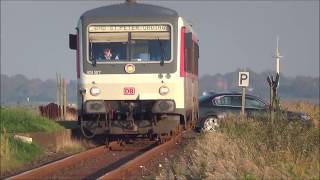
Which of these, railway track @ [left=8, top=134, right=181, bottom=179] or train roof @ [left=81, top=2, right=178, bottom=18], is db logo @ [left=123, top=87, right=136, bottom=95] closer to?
railway track @ [left=8, top=134, right=181, bottom=179]

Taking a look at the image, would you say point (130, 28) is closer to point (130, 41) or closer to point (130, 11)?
point (130, 41)

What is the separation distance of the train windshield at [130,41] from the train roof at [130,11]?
336 mm

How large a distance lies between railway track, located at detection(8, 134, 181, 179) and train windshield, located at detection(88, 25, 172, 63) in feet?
7.70

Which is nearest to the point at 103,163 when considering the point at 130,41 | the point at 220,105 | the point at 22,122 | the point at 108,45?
the point at 108,45

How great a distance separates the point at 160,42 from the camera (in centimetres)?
2031

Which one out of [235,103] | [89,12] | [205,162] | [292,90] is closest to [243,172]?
[205,162]

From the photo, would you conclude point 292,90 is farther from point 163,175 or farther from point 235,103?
point 163,175

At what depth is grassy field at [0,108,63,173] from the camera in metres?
16.7

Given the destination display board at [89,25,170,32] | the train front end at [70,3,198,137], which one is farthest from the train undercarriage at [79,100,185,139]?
the destination display board at [89,25,170,32]

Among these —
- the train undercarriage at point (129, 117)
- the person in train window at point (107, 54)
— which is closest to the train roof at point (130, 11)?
the person in train window at point (107, 54)

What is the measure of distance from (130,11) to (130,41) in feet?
2.85

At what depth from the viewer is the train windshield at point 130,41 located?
66.6 feet

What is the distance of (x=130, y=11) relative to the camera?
20.7 metres

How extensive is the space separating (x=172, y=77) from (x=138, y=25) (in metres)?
1.59
